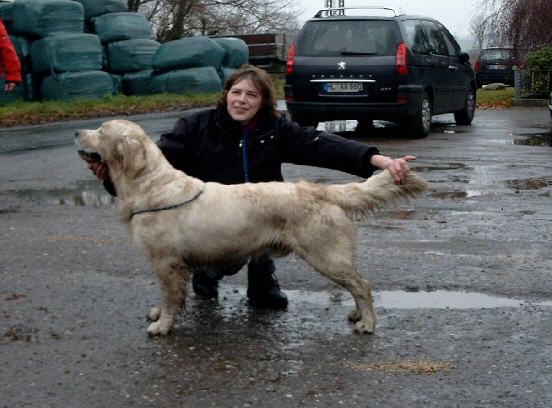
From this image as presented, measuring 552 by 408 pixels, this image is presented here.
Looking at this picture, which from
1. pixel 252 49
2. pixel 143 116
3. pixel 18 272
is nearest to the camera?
pixel 18 272

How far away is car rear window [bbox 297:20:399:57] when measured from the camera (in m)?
14.7

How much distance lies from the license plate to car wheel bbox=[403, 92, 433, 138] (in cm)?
115

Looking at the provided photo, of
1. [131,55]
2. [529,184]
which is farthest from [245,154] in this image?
[131,55]

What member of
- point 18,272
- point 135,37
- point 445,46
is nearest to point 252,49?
point 135,37

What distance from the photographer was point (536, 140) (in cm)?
1541

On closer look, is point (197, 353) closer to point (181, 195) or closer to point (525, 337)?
point (181, 195)

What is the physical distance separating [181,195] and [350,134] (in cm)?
1143

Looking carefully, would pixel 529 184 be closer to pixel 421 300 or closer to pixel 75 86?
pixel 421 300

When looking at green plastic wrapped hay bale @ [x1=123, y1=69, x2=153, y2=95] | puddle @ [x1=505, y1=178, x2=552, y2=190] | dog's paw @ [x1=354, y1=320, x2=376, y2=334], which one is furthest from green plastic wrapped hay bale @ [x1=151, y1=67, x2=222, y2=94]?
dog's paw @ [x1=354, y1=320, x2=376, y2=334]

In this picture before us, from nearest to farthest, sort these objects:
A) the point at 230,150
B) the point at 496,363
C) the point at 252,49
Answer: the point at 496,363
the point at 230,150
the point at 252,49

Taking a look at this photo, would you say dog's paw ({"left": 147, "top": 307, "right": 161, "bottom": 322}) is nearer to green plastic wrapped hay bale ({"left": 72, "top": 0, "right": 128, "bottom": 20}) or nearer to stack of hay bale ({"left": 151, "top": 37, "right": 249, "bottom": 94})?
stack of hay bale ({"left": 151, "top": 37, "right": 249, "bottom": 94})

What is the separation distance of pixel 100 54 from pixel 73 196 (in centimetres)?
1466

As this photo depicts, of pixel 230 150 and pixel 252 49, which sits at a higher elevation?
pixel 230 150

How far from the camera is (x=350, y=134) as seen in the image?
16172 millimetres
